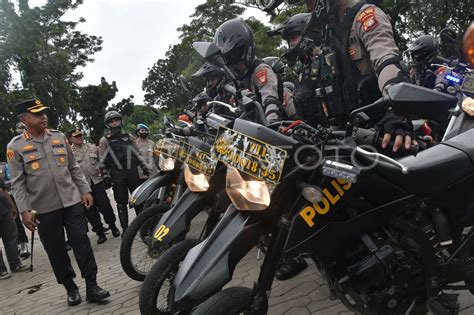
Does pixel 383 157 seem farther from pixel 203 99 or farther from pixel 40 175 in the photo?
pixel 203 99

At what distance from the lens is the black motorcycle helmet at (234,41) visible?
3555 mm

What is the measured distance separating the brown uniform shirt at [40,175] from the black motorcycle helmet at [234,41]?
1.84 m

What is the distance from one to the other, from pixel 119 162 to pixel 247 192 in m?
5.12

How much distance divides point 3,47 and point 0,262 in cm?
2583

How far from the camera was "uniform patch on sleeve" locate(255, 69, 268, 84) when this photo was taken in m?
3.87

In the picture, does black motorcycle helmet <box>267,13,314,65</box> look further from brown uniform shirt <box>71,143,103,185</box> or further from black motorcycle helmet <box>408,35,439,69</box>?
brown uniform shirt <box>71,143,103,185</box>

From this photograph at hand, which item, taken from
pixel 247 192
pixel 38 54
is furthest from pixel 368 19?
pixel 38 54

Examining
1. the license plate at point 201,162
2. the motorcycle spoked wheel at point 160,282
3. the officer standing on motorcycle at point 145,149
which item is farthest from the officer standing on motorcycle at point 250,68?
the officer standing on motorcycle at point 145,149

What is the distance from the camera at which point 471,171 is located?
6.23 feet

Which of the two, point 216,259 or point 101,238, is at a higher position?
point 216,259

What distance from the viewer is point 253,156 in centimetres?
172

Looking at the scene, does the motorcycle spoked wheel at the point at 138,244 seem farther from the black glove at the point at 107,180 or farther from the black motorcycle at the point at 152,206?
the black glove at the point at 107,180

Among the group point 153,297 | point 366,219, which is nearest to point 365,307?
point 366,219

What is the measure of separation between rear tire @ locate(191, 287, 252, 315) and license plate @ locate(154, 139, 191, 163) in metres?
1.88
